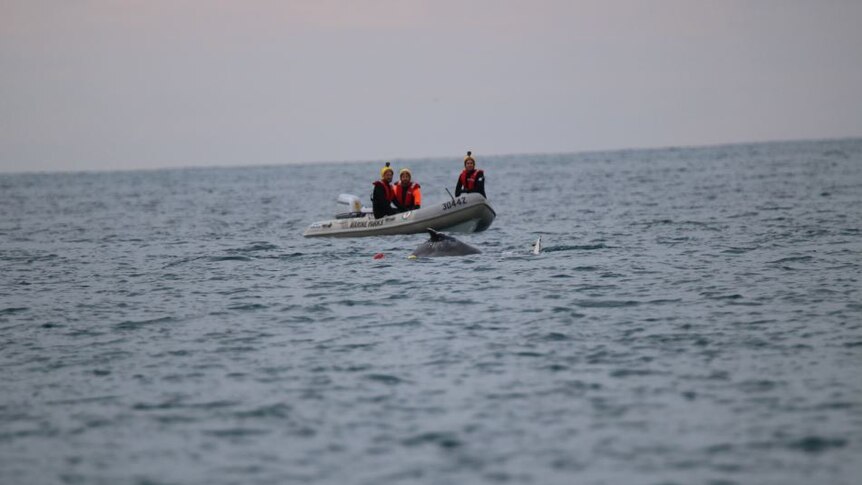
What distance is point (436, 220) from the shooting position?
26.9 metres

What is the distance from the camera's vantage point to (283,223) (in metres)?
40.2

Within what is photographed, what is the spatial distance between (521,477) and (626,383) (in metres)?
3.17

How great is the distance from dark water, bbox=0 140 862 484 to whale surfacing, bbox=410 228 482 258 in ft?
1.82

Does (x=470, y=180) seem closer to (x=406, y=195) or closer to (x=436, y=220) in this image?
(x=436, y=220)

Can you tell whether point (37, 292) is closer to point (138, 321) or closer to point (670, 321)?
point (138, 321)

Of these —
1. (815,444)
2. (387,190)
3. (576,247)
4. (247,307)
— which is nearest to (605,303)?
(247,307)

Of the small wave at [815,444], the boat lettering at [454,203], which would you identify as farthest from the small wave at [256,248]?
the small wave at [815,444]

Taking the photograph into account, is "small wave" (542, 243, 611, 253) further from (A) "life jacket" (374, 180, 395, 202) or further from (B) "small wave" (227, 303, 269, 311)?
(B) "small wave" (227, 303, 269, 311)

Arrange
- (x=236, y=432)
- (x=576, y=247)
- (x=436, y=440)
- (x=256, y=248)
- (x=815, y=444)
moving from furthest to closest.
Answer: (x=256, y=248) < (x=576, y=247) < (x=236, y=432) < (x=436, y=440) < (x=815, y=444)

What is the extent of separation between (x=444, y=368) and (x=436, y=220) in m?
15.0

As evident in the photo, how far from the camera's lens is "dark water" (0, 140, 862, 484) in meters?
8.77

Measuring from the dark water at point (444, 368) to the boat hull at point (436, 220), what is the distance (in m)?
2.01

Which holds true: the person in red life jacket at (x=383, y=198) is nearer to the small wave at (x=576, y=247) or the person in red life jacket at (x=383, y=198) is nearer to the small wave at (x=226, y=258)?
the small wave at (x=226, y=258)

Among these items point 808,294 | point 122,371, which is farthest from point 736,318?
point 122,371
